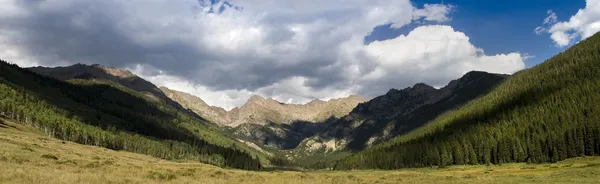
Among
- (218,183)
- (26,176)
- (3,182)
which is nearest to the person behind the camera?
(3,182)

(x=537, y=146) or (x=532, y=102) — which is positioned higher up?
(x=532, y=102)

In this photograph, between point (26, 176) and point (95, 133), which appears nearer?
point (26, 176)

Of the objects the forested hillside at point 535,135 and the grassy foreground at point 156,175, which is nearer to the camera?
the grassy foreground at point 156,175

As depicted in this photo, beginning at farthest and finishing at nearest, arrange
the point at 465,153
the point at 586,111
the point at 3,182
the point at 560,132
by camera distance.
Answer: the point at 465,153 < the point at 586,111 < the point at 560,132 < the point at 3,182

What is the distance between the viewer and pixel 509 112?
194 metres

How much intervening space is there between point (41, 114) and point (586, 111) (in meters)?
246

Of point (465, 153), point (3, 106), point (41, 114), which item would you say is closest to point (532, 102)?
point (465, 153)

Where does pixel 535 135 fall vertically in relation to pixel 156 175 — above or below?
above

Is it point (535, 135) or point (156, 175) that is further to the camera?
point (535, 135)

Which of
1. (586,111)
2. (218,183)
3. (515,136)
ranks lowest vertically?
(218,183)

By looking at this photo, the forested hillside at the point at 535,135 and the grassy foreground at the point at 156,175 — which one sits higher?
the forested hillside at the point at 535,135

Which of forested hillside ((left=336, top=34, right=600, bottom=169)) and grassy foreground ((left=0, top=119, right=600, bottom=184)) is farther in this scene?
forested hillside ((left=336, top=34, right=600, bottom=169))

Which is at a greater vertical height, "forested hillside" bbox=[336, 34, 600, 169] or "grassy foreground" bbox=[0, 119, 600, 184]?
"forested hillside" bbox=[336, 34, 600, 169]

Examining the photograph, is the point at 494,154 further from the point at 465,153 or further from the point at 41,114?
the point at 41,114
